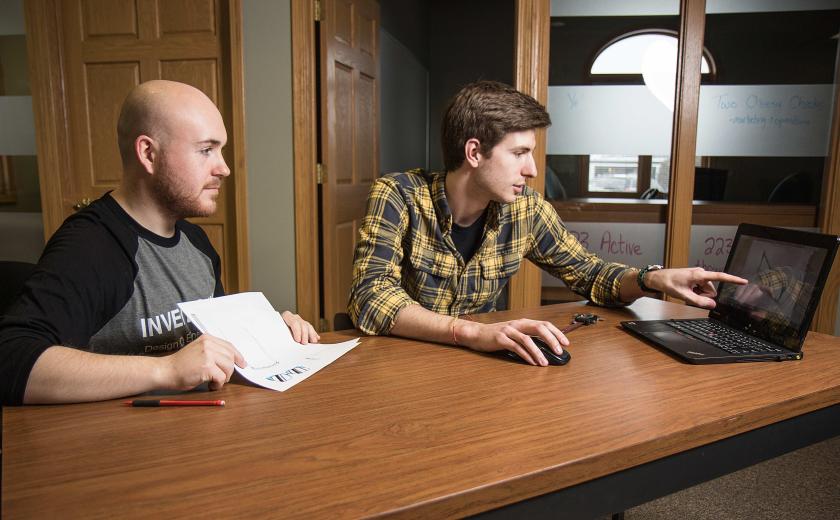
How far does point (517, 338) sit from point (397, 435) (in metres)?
0.40

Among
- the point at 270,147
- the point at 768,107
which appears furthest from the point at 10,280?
the point at 768,107

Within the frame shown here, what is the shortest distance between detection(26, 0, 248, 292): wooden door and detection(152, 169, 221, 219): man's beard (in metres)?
1.84

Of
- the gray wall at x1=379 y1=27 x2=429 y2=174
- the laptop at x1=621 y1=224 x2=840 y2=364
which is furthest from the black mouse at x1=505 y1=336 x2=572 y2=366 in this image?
the gray wall at x1=379 y1=27 x2=429 y2=174

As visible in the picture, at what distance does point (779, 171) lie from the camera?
115 inches

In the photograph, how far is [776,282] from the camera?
3.85ft

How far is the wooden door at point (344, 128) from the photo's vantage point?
3.04 m

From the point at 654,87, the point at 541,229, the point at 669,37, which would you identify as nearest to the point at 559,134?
the point at 654,87

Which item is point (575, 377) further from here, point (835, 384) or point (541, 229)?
point (541, 229)

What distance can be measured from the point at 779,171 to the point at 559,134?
1101 millimetres

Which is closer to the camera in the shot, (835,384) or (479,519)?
(479,519)

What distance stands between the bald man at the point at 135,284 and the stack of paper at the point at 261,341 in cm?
5

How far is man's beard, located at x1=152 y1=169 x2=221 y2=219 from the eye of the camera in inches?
47.5

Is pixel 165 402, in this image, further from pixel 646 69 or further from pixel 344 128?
pixel 646 69

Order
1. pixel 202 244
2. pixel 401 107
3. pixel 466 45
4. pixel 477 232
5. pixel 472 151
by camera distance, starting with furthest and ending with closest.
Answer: pixel 466 45
pixel 401 107
pixel 477 232
pixel 472 151
pixel 202 244
